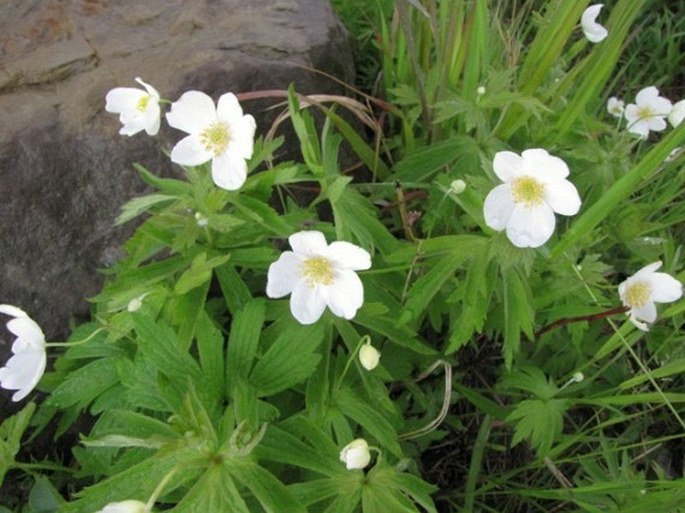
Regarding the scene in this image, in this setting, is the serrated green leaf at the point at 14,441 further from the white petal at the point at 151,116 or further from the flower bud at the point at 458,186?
the flower bud at the point at 458,186

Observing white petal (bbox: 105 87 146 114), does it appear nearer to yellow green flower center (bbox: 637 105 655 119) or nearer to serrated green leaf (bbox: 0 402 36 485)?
serrated green leaf (bbox: 0 402 36 485)

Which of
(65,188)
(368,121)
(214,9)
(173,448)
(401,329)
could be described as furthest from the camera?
(214,9)

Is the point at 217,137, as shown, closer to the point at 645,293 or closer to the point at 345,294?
the point at 345,294

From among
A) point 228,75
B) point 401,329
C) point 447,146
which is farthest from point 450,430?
point 228,75

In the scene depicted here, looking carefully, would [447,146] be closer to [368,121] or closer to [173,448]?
[368,121]

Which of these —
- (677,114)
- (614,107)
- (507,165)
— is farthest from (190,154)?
(614,107)

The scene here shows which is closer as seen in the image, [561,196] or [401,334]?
[561,196]

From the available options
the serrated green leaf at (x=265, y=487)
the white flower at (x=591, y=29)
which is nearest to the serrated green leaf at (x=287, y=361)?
the serrated green leaf at (x=265, y=487)

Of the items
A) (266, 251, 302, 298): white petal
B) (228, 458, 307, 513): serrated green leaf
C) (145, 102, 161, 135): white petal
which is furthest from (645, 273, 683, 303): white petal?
(145, 102, 161, 135): white petal
